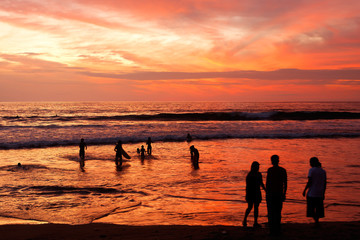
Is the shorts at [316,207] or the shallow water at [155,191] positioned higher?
the shorts at [316,207]

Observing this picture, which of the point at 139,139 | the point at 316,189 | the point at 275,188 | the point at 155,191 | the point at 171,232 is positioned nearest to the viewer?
the point at 275,188

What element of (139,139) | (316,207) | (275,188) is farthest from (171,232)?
(139,139)

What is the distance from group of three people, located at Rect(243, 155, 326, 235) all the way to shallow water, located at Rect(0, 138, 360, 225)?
1068 mm

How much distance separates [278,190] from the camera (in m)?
7.48

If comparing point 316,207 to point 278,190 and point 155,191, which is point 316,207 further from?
point 155,191

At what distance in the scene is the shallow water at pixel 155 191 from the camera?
373 inches

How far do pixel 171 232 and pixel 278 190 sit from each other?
8.95ft

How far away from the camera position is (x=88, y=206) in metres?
10.6

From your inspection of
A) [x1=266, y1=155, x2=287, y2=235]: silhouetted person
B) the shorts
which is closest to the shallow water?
the shorts

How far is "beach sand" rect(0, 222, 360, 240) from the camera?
7129mm

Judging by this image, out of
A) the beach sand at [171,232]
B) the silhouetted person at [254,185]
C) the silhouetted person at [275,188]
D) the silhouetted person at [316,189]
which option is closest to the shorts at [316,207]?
the silhouetted person at [316,189]

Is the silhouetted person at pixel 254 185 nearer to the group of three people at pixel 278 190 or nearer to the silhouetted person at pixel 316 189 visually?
the group of three people at pixel 278 190

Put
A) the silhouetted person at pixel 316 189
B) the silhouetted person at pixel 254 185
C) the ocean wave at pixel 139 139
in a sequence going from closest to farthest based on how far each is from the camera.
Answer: the silhouetted person at pixel 316 189 → the silhouetted person at pixel 254 185 → the ocean wave at pixel 139 139

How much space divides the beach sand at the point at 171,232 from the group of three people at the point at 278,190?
1.12 ft
